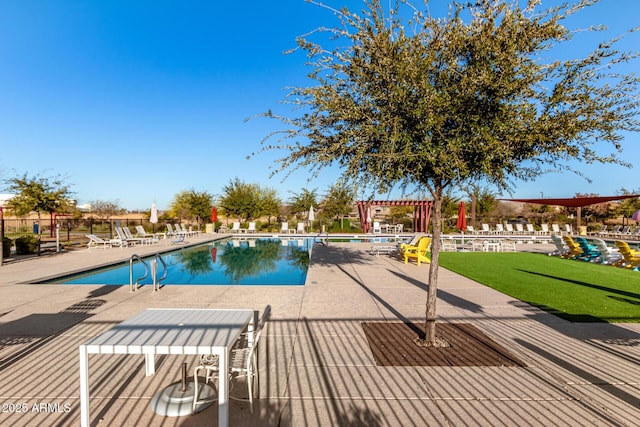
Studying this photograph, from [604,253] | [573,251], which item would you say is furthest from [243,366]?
[573,251]

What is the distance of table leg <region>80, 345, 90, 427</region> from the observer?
2346 mm

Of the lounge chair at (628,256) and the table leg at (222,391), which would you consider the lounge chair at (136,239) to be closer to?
the table leg at (222,391)

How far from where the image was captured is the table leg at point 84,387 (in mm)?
2346

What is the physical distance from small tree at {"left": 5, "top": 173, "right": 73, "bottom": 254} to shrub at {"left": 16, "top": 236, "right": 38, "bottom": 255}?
6.77ft

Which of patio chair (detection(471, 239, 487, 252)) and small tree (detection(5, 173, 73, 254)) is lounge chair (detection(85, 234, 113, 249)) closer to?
small tree (detection(5, 173, 73, 254))

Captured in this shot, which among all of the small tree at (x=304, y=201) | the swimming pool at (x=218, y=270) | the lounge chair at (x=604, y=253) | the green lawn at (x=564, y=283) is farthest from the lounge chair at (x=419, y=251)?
the small tree at (x=304, y=201)

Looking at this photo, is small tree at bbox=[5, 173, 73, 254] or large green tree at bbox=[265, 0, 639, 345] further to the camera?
small tree at bbox=[5, 173, 73, 254]

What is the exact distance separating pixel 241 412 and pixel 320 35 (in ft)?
15.5

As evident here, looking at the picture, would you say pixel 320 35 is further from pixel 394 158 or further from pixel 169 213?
pixel 169 213

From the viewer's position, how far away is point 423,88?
13.0ft

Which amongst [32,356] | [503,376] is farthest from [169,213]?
[503,376]

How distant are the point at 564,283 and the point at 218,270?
432 inches

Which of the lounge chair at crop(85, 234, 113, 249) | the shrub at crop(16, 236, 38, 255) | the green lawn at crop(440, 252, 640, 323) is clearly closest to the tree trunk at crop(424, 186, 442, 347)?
the green lawn at crop(440, 252, 640, 323)

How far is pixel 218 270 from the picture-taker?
12086 mm
